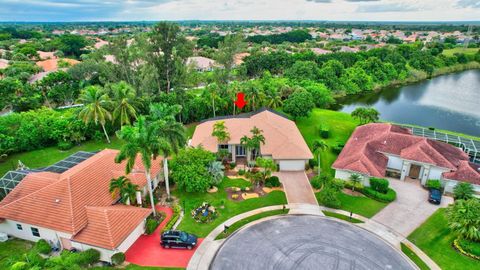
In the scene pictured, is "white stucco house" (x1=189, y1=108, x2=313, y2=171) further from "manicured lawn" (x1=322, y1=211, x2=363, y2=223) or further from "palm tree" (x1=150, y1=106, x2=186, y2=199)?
"palm tree" (x1=150, y1=106, x2=186, y2=199)

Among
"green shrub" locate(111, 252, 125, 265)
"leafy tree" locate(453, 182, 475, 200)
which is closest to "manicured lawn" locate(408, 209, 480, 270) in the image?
"leafy tree" locate(453, 182, 475, 200)

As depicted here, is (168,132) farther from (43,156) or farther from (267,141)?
(43,156)

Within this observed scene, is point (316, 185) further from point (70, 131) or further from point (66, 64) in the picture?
point (66, 64)

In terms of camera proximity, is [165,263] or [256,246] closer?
[165,263]

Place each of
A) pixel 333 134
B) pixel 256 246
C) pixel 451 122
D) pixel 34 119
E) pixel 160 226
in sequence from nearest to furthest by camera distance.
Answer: pixel 256 246, pixel 160 226, pixel 34 119, pixel 333 134, pixel 451 122

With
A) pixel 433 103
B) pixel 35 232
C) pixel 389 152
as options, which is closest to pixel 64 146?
pixel 35 232

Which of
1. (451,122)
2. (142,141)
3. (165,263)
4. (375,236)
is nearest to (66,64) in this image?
(142,141)

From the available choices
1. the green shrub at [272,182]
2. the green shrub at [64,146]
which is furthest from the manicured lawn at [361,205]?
the green shrub at [64,146]

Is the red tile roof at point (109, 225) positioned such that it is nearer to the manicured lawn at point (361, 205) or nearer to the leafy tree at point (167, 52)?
the manicured lawn at point (361, 205)
